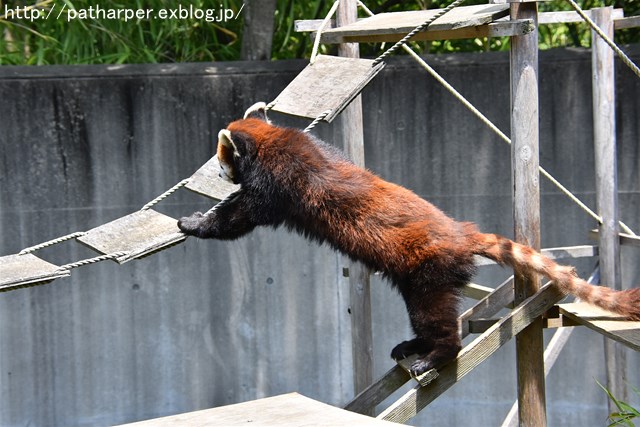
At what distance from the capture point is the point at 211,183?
14.6ft

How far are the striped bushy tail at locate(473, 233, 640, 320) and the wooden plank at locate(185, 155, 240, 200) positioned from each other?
4.15 ft

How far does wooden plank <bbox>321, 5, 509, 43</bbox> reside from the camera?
3.98 m

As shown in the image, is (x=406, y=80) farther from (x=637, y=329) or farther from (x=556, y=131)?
(x=637, y=329)

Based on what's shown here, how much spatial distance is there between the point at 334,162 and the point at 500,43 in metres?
3.88

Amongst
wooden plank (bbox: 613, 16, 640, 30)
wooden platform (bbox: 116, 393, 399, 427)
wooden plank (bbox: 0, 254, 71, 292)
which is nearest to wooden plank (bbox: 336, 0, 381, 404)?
wooden plank (bbox: 613, 16, 640, 30)

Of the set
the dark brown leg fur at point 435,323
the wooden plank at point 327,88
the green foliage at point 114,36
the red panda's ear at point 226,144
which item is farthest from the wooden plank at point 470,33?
the green foliage at point 114,36

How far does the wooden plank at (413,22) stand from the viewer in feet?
13.1

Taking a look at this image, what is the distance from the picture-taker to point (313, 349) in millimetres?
6617

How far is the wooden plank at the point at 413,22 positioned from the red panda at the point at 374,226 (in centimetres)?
60

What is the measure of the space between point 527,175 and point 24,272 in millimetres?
2134

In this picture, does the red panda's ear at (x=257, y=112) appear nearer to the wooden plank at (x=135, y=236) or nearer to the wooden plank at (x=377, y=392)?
the wooden plank at (x=135, y=236)

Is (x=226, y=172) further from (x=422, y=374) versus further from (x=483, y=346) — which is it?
(x=483, y=346)

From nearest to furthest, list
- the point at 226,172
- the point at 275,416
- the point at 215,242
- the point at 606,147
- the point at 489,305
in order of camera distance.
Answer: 1. the point at 275,416
2. the point at 226,172
3. the point at 489,305
4. the point at 606,147
5. the point at 215,242

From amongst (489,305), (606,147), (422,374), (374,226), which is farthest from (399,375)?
(606,147)
